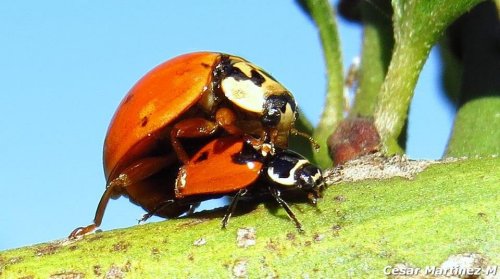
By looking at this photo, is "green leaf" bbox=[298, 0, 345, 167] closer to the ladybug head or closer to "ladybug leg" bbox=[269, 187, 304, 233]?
the ladybug head

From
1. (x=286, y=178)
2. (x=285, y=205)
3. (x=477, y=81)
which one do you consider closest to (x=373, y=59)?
(x=477, y=81)

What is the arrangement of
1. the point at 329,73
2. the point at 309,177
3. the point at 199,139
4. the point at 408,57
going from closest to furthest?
the point at 309,177 → the point at 408,57 → the point at 199,139 → the point at 329,73

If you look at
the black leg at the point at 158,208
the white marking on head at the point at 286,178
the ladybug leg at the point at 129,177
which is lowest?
the black leg at the point at 158,208

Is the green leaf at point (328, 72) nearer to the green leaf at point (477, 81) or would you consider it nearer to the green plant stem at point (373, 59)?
the green plant stem at point (373, 59)

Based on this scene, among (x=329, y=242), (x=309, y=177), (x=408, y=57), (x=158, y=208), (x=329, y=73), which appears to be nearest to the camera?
(x=329, y=242)

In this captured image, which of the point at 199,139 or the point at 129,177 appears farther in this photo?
the point at 199,139

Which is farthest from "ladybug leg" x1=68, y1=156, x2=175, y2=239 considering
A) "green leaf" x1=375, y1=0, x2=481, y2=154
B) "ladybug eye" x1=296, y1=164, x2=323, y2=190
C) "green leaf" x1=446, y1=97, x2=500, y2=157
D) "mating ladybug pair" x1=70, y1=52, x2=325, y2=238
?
"green leaf" x1=446, y1=97, x2=500, y2=157

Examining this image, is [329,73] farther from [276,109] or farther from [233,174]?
[233,174]

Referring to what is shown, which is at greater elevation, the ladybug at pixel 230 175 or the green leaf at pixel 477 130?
the green leaf at pixel 477 130

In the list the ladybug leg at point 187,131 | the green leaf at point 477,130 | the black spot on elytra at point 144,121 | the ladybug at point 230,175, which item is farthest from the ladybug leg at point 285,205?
the green leaf at point 477,130
